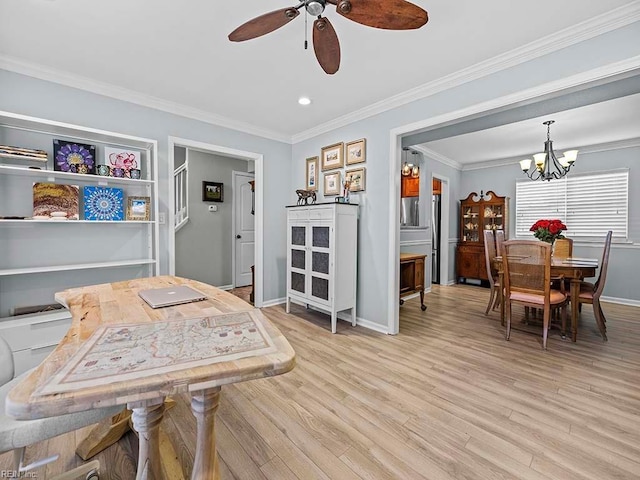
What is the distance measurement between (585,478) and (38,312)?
3828mm

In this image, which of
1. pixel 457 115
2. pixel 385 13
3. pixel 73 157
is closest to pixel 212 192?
pixel 73 157

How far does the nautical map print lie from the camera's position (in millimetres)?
734

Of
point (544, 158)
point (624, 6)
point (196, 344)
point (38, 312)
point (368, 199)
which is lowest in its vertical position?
point (38, 312)

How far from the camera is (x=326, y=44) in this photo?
1664 millimetres

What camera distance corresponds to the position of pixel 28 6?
1848 millimetres

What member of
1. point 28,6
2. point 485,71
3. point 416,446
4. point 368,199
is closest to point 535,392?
point 416,446

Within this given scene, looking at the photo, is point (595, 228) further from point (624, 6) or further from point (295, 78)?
point (295, 78)

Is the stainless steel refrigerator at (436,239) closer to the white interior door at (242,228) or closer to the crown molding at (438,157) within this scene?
the crown molding at (438,157)

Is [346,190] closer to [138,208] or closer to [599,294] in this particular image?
[138,208]

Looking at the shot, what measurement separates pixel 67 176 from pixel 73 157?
0.73ft

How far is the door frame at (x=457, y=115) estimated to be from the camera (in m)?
1.95

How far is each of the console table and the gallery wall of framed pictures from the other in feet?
3.69

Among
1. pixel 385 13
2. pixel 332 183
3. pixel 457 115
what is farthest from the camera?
pixel 332 183

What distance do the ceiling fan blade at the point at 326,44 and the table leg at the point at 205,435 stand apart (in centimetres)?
176
